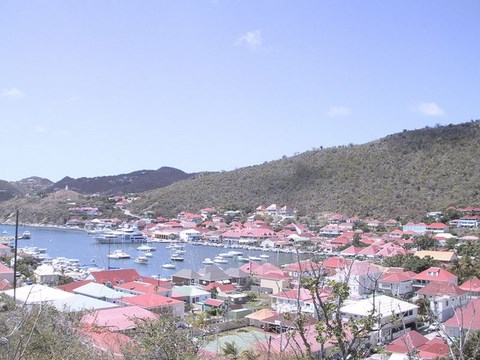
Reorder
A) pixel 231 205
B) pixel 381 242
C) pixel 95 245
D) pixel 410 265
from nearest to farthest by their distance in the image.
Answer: pixel 410 265 < pixel 381 242 < pixel 95 245 < pixel 231 205

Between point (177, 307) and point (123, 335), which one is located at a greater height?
point (123, 335)

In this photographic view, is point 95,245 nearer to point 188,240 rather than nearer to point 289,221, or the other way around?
point 188,240

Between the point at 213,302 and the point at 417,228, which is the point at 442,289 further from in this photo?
the point at 417,228

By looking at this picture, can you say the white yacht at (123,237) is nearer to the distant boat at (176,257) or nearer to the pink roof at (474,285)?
the distant boat at (176,257)

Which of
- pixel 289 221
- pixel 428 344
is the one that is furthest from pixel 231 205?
pixel 428 344

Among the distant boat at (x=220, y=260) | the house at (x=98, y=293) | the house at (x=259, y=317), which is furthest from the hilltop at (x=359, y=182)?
the house at (x=98, y=293)

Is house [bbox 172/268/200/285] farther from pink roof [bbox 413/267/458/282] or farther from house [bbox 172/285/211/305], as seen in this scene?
pink roof [bbox 413/267/458/282]
